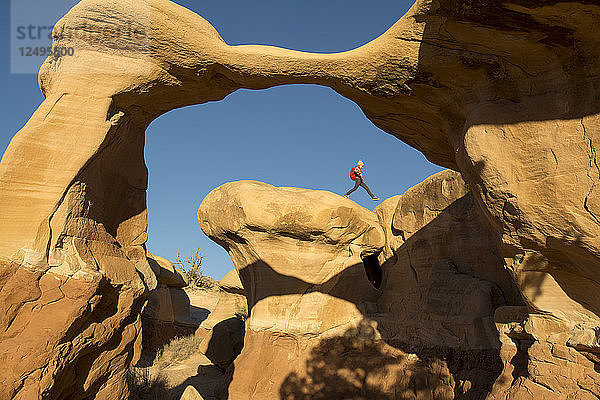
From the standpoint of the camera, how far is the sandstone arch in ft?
11.6

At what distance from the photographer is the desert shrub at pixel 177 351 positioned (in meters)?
12.4

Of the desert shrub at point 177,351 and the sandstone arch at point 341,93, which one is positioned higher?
the sandstone arch at point 341,93

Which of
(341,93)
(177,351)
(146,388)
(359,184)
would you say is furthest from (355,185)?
(177,351)

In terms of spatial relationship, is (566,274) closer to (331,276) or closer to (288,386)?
(331,276)

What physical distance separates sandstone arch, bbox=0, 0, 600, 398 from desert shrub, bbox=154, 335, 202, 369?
286 inches

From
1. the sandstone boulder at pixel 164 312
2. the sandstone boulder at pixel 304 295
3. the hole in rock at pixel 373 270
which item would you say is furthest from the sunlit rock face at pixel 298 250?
the sandstone boulder at pixel 164 312

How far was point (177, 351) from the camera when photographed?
13008mm

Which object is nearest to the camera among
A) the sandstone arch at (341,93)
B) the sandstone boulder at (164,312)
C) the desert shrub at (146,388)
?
the sandstone arch at (341,93)

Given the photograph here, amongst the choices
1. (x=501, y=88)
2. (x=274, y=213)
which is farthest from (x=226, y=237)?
(x=501, y=88)

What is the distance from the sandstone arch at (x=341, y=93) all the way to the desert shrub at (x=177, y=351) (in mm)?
7276

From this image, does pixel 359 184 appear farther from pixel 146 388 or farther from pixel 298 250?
pixel 146 388

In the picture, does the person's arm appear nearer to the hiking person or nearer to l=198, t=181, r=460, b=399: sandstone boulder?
the hiking person

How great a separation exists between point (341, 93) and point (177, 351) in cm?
1057

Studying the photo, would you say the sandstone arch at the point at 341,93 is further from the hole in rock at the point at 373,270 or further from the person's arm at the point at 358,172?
the hole in rock at the point at 373,270
